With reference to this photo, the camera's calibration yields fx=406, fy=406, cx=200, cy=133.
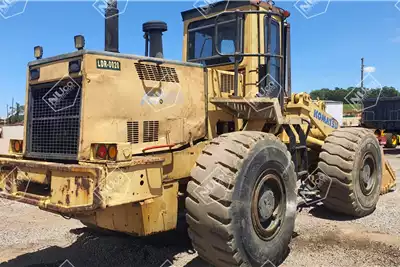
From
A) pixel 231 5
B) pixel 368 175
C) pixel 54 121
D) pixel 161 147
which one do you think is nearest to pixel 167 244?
pixel 161 147

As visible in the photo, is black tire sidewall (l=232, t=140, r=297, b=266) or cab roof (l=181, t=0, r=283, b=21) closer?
black tire sidewall (l=232, t=140, r=297, b=266)

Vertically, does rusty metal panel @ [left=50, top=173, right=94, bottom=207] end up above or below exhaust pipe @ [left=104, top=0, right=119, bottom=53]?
below

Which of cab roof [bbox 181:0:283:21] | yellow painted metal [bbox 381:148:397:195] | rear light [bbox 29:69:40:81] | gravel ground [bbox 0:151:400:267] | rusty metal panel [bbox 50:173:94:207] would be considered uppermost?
cab roof [bbox 181:0:283:21]

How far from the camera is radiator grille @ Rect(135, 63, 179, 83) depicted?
14.7ft

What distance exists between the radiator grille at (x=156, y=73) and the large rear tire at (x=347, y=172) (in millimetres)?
3179

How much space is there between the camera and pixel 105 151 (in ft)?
12.6

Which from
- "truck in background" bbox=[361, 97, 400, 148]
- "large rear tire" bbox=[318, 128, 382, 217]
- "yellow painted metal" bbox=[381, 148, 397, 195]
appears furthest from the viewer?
"truck in background" bbox=[361, 97, 400, 148]

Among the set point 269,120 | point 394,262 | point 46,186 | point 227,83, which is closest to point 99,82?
point 46,186

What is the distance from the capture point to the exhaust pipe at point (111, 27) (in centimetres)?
457

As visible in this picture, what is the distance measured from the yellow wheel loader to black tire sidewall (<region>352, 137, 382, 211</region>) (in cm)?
181

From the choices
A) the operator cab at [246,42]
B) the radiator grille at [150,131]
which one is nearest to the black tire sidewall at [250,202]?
the radiator grille at [150,131]

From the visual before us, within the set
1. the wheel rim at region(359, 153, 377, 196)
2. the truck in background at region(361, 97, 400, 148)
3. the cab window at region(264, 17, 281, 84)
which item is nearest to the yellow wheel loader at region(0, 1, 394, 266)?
the cab window at region(264, 17, 281, 84)

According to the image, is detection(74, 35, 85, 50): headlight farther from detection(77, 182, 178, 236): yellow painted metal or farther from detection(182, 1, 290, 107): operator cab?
detection(182, 1, 290, 107): operator cab

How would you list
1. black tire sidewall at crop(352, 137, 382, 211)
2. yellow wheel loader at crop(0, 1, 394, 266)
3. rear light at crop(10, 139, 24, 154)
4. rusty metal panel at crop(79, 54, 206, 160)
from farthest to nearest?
black tire sidewall at crop(352, 137, 382, 211)
rear light at crop(10, 139, 24, 154)
rusty metal panel at crop(79, 54, 206, 160)
yellow wheel loader at crop(0, 1, 394, 266)
